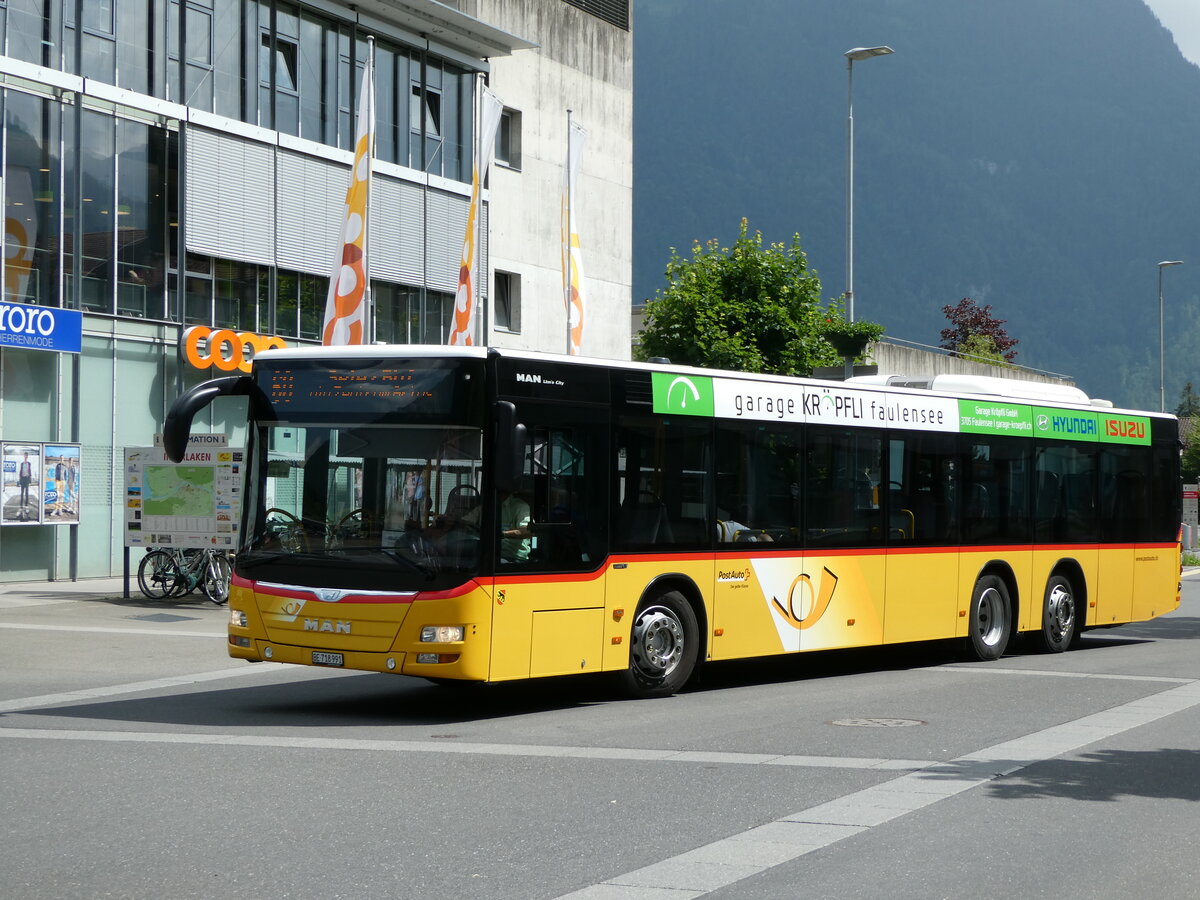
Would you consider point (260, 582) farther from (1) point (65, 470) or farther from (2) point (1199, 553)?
(2) point (1199, 553)

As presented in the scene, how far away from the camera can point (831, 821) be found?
7.64 m

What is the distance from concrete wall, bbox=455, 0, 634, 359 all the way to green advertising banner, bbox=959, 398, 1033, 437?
68.5 ft

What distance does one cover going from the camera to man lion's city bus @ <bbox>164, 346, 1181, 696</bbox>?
11.1 m

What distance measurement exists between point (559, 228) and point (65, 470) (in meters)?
16.6

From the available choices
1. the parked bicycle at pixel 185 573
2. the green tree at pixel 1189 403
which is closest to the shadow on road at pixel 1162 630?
the parked bicycle at pixel 185 573

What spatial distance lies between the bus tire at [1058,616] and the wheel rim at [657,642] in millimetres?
6359

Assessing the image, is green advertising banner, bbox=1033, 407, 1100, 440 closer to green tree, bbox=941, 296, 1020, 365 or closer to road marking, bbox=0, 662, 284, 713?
road marking, bbox=0, 662, 284, 713

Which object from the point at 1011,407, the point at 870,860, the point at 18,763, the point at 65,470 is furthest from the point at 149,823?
the point at 65,470

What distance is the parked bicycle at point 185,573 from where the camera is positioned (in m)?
22.6

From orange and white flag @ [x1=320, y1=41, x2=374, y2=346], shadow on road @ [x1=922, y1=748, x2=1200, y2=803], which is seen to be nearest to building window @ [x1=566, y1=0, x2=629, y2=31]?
orange and white flag @ [x1=320, y1=41, x2=374, y2=346]

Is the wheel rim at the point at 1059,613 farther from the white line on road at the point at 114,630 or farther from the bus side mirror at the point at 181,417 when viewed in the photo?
the bus side mirror at the point at 181,417

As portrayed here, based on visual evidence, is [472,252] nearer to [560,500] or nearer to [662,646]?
[662,646]

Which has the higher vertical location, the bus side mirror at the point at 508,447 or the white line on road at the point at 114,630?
the bus side mirror at the point at 508,447

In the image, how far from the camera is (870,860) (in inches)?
267
